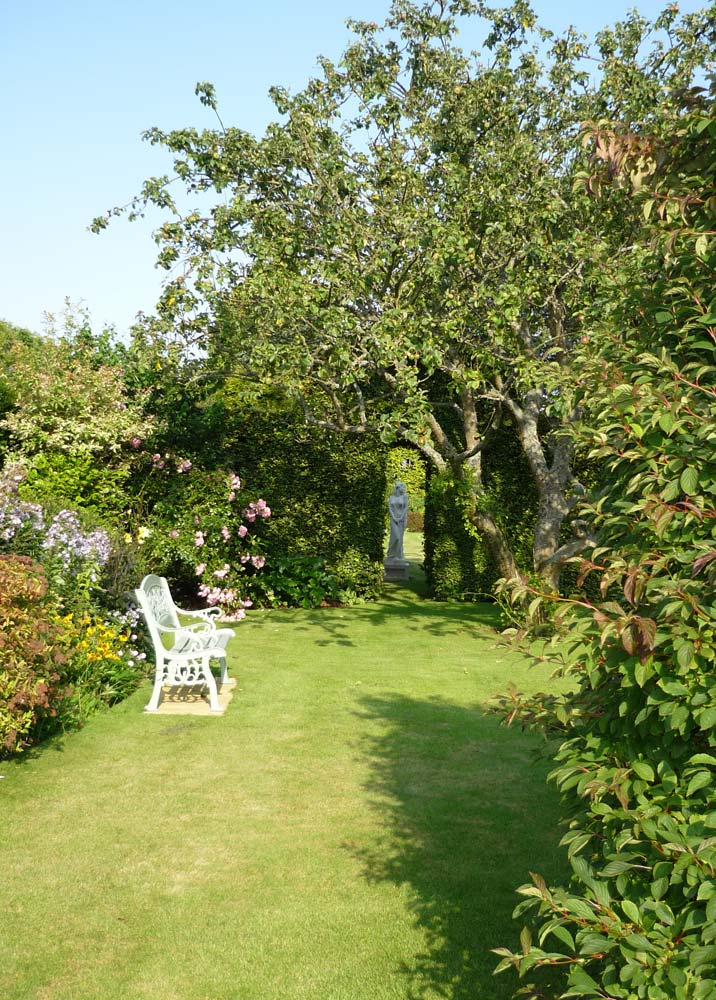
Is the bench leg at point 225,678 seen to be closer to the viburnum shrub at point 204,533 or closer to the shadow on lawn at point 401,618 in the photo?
the shadow on lawn at point 401,618

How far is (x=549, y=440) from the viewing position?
1320 cm

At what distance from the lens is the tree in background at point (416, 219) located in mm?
9898

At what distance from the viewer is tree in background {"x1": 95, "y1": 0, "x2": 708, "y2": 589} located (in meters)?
9.90

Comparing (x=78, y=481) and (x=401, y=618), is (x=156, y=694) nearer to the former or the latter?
(x=78, y=481)

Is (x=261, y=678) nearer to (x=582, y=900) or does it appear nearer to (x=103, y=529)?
(x=103, y=529)

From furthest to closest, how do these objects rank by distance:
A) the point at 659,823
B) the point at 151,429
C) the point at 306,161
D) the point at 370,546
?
the point at 370,546 < the point at 151,429 < the point at 306,161 < the point at 659,823

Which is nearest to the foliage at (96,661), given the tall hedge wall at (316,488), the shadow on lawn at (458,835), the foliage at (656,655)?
the shadow on lawn at (458,835)

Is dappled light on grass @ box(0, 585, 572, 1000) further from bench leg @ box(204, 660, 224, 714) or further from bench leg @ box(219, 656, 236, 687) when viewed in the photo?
bench leg @ box(219, 656, 236, 687)

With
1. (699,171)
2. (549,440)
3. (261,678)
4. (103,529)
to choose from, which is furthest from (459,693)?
(699,171)

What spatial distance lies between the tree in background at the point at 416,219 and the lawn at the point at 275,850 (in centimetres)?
397

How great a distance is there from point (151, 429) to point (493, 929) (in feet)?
30.5

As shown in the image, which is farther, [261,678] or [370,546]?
[370,546]

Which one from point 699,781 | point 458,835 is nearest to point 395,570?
point 458,835

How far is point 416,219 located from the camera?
32.1ft
